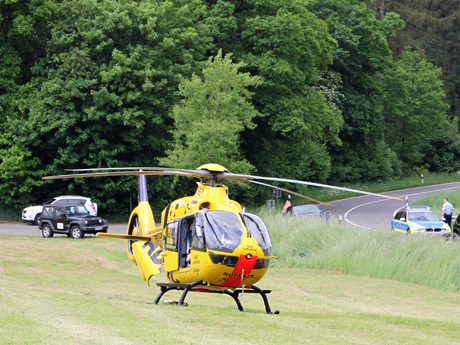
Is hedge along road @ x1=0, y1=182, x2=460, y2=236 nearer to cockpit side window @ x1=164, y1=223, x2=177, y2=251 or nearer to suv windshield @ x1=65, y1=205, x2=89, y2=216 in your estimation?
suv windshield @ x1=65, y1=205, x2=89, y2=216

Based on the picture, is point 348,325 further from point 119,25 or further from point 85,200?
point 119,25

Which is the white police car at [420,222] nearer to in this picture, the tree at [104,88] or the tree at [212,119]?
the tree at [212,119]

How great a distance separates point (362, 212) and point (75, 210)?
71.9 ft

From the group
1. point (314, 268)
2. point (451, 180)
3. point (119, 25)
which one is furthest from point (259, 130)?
point (451, 180)

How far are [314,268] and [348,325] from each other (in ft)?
34.4

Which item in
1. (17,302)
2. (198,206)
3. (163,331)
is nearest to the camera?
(163,331)

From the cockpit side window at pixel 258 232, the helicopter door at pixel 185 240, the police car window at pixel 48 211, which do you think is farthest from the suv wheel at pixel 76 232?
the cockpit side window at pixel 258 232

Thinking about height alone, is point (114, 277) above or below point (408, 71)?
below

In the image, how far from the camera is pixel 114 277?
19406mm

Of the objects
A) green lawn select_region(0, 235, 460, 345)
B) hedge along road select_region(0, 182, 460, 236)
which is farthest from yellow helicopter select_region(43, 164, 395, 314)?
hedge along road select_region(0, 182, 460, 236)

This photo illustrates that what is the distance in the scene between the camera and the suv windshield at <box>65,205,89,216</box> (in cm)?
2976

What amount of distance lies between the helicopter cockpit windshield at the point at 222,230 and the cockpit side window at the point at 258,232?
197 mm

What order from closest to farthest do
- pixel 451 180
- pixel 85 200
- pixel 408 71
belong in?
pixel 85 200, pixel 451 180, pixel 408 71

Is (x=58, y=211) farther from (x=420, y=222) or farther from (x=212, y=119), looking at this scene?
(x=420, y=222)
